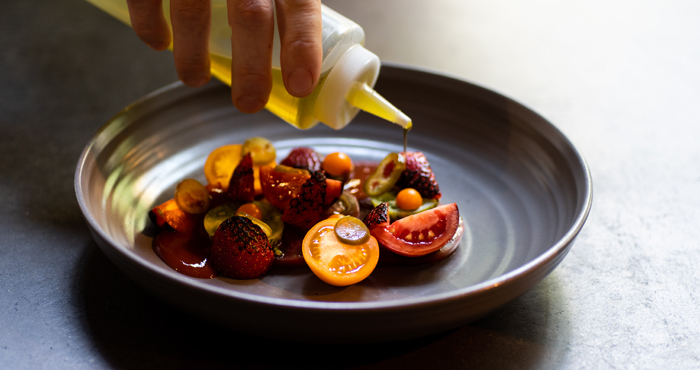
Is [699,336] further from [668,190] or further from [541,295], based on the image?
[668,190]

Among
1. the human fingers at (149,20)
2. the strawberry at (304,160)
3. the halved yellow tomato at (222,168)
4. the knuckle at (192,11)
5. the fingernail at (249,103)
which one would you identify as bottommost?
the halved yellow tomato at (222,168)

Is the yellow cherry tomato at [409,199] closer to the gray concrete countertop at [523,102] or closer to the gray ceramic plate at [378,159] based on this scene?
the gray ceramic plate at [378,159]

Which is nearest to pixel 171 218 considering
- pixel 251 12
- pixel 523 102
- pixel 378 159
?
pixel 251 12

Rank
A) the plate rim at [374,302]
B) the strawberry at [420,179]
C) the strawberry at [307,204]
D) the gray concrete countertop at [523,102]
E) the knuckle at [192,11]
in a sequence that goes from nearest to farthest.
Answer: the plate rim at [374,302] → the gray concrete countertop at [523,102] → the knuckle at [192,11] → the strawberry at [307,204] → the strawberry at [420,179]

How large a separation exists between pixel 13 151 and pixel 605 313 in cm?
138

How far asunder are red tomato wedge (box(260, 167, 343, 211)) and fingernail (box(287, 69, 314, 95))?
0.25 meters

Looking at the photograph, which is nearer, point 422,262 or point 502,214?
point 422,262

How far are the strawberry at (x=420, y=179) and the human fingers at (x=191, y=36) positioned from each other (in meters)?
0.47

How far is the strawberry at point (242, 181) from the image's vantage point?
1.12 meters

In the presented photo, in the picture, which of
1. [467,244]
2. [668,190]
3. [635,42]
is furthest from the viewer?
[635,42]

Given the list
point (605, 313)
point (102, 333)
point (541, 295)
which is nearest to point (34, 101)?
point (102, 333)

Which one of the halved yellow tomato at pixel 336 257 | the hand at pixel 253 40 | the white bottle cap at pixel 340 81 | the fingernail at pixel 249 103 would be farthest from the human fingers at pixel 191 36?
the halved yellow tomato at pixel 336 257

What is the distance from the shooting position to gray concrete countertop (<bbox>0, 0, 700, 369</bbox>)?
856mm

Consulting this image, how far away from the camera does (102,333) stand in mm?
880
